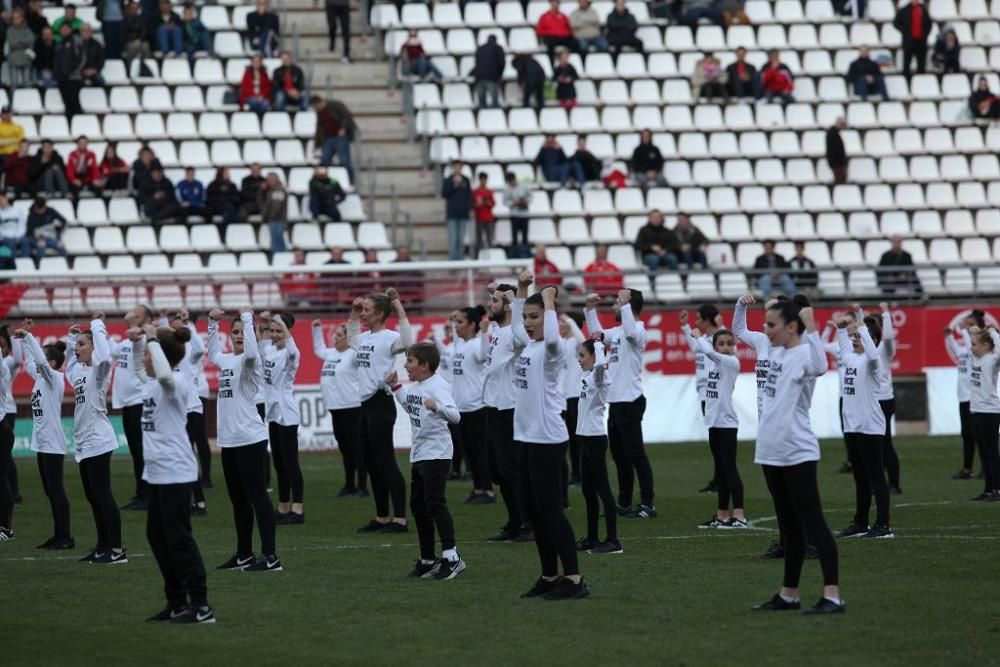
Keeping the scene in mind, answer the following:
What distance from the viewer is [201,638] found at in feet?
34.4

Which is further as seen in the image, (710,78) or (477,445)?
(710,78)

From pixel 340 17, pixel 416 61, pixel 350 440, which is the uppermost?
pixel 340 17

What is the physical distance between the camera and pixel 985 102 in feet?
117

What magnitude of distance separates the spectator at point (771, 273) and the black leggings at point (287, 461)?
14.2 meters

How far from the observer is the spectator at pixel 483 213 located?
101ft

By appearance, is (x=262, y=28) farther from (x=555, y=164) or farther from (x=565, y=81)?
(x=555, y=164)

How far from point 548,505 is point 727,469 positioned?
16.0 ft

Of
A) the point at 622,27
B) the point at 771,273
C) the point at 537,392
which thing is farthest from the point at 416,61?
the point at 537,392

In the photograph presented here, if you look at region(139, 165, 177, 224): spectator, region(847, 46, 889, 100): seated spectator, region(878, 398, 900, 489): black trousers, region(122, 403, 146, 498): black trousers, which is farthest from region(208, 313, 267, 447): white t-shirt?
region(847, 46, 889, 100): seated spectator

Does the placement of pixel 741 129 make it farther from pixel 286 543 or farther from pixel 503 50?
pixel 286 543

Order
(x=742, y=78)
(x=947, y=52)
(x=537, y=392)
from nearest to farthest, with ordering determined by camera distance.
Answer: (x=537, y=392)
(x=742, y=78)
(x=947, y=52)

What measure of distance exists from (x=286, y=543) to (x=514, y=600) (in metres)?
4.25

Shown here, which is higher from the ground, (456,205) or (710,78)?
(710,78)

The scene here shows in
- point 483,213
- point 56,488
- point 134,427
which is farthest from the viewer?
point 483,213
